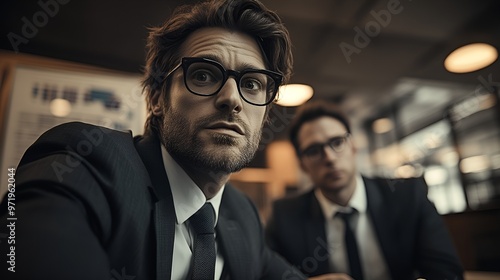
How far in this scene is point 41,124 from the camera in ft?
1.80

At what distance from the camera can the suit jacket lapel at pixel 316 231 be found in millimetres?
740

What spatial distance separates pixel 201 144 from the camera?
518 mm

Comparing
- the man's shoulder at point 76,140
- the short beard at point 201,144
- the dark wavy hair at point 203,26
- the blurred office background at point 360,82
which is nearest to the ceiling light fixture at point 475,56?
the blurred office background at point 360,82

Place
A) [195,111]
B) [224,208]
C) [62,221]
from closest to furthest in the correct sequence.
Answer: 1. [62,221]
2. [195,111]
3. [224,208]

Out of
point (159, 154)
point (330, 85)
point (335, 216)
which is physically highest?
point (330, 85)

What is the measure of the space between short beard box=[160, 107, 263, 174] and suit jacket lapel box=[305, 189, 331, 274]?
0.31 m

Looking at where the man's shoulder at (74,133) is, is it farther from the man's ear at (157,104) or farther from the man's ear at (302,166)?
the man's ear at (302,166)

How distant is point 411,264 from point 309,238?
0.25 metres

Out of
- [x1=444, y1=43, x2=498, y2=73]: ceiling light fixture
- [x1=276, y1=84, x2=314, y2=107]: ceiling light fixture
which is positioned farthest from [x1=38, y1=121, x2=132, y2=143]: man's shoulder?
[x1=444, y1=43, x2=498, y2=73]: ceiling light fixture

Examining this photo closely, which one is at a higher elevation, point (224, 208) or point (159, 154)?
point (159, 154)

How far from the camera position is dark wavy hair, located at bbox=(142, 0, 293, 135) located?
555mm

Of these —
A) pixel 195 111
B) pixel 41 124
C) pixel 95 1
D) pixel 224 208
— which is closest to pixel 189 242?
pixel 224 208

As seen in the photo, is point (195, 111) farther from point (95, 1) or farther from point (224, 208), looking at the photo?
point (95, 1)

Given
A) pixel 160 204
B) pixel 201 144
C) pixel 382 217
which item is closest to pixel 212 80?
pixel 201 144
